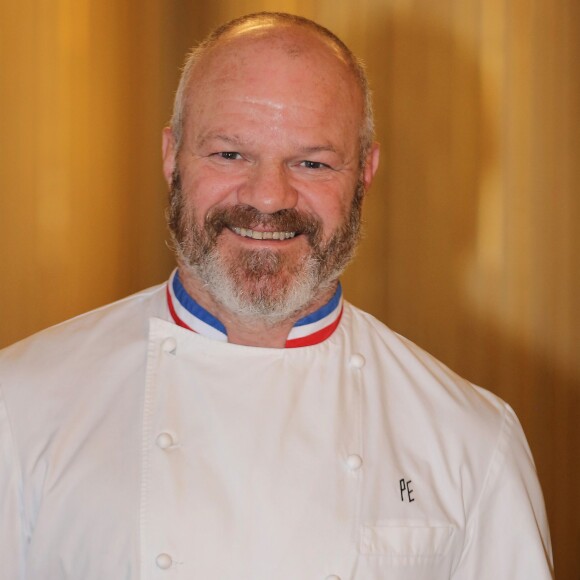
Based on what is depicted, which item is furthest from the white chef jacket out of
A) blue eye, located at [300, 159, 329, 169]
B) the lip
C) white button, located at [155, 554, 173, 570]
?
blue eye, located at [300, 159, 329, 169]

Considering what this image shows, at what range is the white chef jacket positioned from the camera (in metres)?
1.34

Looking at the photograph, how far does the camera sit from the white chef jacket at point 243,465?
134 centimetres

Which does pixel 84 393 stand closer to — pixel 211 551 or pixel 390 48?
pixel 211 551

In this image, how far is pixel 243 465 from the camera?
1.37 meters

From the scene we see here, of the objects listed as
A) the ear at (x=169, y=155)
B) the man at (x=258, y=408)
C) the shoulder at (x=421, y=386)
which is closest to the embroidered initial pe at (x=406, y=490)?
the man at (x=258, y=408)

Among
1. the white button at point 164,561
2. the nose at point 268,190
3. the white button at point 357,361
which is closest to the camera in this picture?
the white button at point 164,561

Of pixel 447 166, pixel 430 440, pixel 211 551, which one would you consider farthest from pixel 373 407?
pixel 447 166

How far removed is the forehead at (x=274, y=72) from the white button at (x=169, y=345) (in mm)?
337

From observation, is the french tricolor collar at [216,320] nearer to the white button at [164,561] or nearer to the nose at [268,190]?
the nose at [268,190]

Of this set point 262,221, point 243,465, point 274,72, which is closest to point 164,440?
point 243,465

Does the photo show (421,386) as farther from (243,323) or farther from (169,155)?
(169,155)

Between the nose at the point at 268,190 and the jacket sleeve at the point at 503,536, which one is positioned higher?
the nose at the point at 268,190

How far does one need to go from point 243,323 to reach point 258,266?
3.9 inches

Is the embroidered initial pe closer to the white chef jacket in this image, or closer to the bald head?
the white chef jacket
